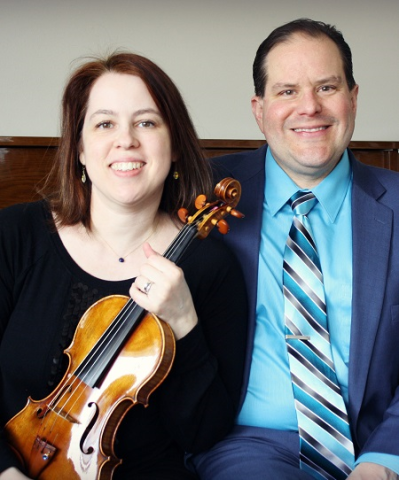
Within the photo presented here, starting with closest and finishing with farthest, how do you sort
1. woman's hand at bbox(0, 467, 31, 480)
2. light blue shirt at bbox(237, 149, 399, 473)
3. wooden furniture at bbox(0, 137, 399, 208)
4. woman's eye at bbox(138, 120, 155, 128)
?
woman's hand at bbox(0, 467, 31, 480), woman's eye at bbox(138, 120, 155, 128), light blue shirt at bbox(237, 149, 399, 473), wooden furniture at bbox(0, 137, 399, 208)

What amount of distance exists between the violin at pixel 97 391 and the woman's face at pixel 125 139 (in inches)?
7.2

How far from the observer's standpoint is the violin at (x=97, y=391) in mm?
1194

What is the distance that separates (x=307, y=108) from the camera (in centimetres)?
168

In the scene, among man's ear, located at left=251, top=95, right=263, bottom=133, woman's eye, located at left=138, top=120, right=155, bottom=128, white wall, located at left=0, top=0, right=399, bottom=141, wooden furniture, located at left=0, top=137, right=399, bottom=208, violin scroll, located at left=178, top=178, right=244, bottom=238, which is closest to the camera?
violin scroll, located at left=178, top=178, right=244, bottom=238

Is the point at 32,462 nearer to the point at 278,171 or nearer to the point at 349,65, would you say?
the point at 278,171

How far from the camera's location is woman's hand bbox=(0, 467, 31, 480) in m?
1.18

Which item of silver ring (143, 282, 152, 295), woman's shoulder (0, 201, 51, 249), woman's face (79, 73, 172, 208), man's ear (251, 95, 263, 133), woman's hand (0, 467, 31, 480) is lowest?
woman's hand (0, 467, 31, 480)

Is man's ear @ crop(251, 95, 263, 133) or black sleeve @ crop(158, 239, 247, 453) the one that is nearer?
black sleeve @ crop(158, 239, 247, 453)

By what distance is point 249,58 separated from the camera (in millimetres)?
4074

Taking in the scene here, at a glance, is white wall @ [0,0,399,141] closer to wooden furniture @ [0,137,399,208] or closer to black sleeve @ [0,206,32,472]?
wooden furniture @ [0,137,399,208]

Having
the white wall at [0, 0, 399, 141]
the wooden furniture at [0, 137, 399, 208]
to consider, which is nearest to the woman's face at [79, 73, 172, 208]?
the wooden furniture at [0, 137, 399, 208]

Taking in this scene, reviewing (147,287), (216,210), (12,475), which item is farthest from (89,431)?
(216,210)

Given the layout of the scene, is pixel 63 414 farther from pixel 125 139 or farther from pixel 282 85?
pixel 282 85

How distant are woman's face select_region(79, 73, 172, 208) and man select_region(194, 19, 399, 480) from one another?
31 centimetres
